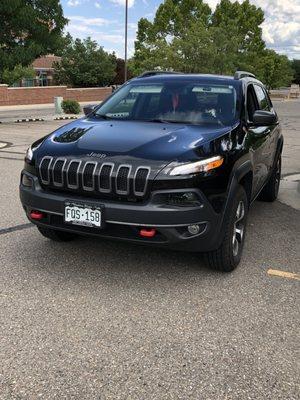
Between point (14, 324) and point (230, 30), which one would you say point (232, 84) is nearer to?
point (14, 324)

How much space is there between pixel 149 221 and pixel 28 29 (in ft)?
57.6

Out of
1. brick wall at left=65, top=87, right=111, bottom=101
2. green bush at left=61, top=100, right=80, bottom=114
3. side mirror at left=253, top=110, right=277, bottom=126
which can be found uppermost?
side mirror at left=253, top=110, right=277, bottom=126

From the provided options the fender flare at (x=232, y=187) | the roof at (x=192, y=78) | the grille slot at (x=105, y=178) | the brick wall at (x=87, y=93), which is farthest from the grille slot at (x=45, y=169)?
the brick wall at (x=87, y=93)

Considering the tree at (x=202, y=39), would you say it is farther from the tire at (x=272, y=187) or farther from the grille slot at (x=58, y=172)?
the grille slot at (x=58, y=172)

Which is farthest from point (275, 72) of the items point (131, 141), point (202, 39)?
point (131, 141)

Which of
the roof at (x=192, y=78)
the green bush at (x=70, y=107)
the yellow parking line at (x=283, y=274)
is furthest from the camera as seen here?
the green bush at (x=70, y=107)

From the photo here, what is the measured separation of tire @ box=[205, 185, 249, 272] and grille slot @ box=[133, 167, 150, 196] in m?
0.79

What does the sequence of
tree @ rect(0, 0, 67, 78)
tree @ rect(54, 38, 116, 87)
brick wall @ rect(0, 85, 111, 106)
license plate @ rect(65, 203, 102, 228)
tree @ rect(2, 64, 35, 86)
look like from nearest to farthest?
license plate @ rect(65, 203, 102, 228)
tree @ rect(0, 0, 67, 78)
brick wall @ rect(0, 85, 111, 106)
tree @ rect(2, 64, 35, 86)
tree @ rect(54, 38, 116, 87)

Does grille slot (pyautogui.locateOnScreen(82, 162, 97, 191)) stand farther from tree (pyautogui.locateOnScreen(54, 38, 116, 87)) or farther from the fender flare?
tree (pyautogui.locateOnScreen(54, 38, 116, 87))

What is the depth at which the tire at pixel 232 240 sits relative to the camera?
404cm

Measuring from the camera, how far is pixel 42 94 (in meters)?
39.5

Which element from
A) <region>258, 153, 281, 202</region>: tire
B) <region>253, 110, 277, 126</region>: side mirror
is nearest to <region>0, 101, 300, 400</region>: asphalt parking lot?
<region>253, 110, 277, 126</region>: side mirror

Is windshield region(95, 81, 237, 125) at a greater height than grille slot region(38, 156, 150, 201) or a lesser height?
greater

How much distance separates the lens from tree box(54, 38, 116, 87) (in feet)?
147
